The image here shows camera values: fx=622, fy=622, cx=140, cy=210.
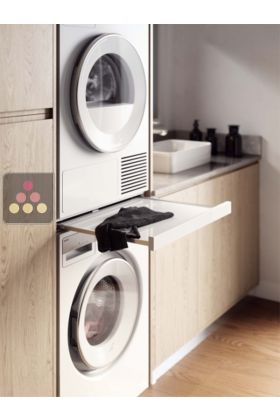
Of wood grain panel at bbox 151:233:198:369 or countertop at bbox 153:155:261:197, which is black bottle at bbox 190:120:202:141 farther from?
wood grain panel at bbox 151:233:198:369

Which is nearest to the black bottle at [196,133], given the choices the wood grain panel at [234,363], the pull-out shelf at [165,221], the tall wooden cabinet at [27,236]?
the wood grain panel at [234,363]

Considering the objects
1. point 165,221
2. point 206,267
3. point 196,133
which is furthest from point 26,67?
point 196,133

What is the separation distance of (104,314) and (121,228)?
1.85 ft

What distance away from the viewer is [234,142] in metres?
3.61

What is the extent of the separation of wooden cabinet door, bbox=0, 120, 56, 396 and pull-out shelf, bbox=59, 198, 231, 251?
13cm

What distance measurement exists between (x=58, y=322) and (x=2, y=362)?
0.88 ft

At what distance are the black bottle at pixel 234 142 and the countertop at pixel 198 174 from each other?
45 mm

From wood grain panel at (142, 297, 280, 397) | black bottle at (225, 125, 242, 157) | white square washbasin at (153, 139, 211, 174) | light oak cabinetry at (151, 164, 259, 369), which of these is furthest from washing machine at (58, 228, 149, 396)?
black bottle at (225, 125, 242, 157)

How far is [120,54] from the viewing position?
7.59 ft

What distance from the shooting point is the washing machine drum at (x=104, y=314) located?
2229 millimetres

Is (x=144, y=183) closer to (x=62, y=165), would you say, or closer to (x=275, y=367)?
(x=62, y=165)

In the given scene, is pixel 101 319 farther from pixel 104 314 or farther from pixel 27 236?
pixel 27 236

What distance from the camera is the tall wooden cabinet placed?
1.86 meters

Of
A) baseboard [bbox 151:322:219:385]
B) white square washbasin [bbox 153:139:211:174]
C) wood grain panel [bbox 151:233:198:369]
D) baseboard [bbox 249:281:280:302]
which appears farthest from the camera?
baseboard [bbox 249:281:280:302]
